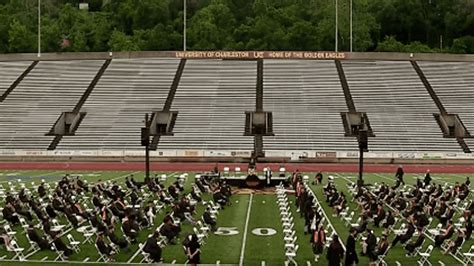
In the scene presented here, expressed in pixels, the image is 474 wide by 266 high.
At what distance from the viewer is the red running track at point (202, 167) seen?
5038cm

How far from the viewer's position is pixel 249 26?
341 feet

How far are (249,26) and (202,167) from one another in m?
55.3

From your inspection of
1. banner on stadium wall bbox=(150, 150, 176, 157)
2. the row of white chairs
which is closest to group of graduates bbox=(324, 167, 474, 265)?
the row of white chairs

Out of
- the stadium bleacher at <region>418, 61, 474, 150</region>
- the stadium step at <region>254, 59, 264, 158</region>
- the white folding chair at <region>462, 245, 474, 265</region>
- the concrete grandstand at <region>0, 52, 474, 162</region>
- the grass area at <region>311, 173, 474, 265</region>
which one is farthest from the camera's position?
the stadium bleacher at <region>418, 61, 474, 150</region>

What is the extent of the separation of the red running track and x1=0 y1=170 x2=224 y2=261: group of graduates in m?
15.5

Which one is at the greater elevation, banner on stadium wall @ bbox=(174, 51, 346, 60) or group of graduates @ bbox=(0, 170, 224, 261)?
banner on stadium wall @ bbox=(174, 51, 346, 60)

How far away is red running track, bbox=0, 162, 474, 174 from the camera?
165 ft

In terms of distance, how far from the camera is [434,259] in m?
21.7

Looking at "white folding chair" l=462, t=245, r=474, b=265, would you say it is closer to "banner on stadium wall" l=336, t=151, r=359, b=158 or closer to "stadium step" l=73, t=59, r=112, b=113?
"banner on stadium wall" l=336, t=151, r=359, b=158

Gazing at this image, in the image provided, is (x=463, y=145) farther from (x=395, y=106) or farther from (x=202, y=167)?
(x=202, y=167)

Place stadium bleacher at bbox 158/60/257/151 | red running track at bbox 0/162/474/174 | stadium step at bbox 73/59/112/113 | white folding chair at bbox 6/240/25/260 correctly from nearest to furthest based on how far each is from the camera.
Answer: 1. white folding chair at bbox 6/240/25/260
2. red running track at bbox 0/162/474/174
3. stadium bleacher at bbox 158/60/257/151
4. stadium step at bbox 73/59/112/113

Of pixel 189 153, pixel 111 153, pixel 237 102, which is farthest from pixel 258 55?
pixel 111 153

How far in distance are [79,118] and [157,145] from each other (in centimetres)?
1011

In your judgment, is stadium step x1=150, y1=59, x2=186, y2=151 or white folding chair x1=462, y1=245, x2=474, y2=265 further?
stadium step x1=150, y1=59, x2=186, y2=151
